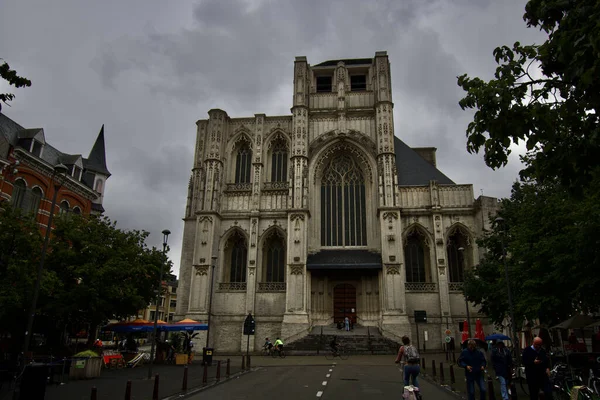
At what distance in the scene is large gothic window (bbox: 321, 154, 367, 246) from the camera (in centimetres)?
3612

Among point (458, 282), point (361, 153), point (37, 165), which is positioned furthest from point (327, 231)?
point (37, 165)

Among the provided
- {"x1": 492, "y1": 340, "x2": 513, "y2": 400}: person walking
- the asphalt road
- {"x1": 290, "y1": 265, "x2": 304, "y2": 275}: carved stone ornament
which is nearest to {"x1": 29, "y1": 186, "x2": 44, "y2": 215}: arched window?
{"x1": 290, "y1": 265, "x2": 304, "y2": 275}: carved stone ornament

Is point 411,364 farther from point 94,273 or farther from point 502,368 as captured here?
point 94,273

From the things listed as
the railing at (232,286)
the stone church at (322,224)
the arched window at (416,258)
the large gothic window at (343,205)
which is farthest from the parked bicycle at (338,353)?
the large gothic window at (343,205)

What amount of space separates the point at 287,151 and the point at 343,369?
75.4ft

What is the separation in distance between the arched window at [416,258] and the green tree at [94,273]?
64.2ft

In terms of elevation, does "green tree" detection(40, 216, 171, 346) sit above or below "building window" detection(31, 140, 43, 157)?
below

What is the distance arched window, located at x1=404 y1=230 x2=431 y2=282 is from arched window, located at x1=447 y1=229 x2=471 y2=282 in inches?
72.5

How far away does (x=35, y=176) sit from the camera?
1057 inches

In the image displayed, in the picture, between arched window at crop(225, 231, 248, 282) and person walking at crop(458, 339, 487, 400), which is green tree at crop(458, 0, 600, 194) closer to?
person walking at crop(458, 339, 487, 400)

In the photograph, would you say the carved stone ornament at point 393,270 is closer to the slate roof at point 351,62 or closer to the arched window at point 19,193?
the slate roof at point 351,62

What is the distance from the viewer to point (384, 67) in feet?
125

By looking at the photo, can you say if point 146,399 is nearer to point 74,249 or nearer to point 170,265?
point 74,249

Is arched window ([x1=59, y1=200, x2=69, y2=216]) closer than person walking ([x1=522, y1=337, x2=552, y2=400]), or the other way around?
person walking ([x1=522, y1=337, x2=552, y2=400])
